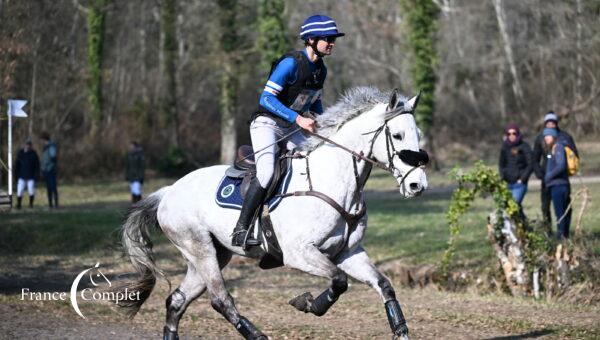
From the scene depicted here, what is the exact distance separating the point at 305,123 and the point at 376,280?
1.60 meters

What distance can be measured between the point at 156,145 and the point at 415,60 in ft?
45.2

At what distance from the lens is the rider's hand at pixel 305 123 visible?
8.57 metres

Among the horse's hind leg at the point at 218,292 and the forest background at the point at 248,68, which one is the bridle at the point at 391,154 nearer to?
the horse's hind leg at the point at 218,292

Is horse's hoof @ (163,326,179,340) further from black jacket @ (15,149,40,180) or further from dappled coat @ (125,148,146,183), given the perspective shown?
black jacket @ (15,149,40,180)

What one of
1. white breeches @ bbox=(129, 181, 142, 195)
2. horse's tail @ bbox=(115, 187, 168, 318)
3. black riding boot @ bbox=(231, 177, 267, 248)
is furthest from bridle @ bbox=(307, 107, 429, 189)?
white breeches @ bbox=(129, 181, 142, 195)

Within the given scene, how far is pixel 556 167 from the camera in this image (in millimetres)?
16797

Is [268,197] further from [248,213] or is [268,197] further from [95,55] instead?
[95,55]

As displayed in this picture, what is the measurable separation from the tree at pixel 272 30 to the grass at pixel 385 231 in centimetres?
1151

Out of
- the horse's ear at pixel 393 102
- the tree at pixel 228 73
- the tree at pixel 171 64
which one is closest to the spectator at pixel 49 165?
the tree at pixel 228 73

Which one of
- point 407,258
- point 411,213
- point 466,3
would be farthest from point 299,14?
point 407,258

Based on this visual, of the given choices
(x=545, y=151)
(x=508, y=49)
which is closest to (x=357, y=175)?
(x=545, y=151)

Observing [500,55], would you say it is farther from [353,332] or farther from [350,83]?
[353,332]

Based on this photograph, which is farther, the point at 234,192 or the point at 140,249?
the point at 140,249

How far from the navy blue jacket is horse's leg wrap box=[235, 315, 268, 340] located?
9.60 m
